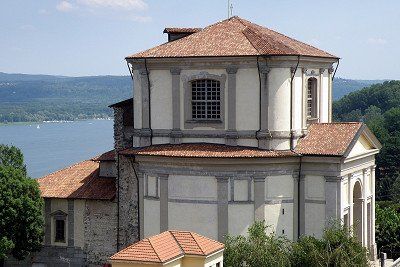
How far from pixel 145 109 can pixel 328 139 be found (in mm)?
6846

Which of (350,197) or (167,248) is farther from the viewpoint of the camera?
(350,197)

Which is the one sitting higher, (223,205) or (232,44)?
(232,44)

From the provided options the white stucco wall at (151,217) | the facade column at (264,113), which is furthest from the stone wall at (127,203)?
the facade column at (264,113)

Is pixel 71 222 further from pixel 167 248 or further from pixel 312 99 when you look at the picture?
pixel 167 248

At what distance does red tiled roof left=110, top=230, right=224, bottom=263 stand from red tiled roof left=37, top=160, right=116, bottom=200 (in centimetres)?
973

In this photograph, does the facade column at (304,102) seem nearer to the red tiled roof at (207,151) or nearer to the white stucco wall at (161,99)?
the red tiled roof at (207,151)

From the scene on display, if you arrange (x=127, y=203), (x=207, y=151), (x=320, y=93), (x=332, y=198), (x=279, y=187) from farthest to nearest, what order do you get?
1. (x=320, y=93)
2. (x=127, y=203)
3. (x=279, y=187)
4. (x=207, y=151)
5. (x=332, y=198)

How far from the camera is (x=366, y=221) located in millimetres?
33875

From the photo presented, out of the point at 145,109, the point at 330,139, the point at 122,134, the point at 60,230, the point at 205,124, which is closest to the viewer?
the point at 330,139

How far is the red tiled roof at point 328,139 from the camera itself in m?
30.0

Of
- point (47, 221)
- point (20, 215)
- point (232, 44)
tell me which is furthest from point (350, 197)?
point (20, 215)

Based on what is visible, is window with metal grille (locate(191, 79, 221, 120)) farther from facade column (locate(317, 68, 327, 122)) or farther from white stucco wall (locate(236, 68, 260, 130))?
facade column (locate(317, 68, 327, 122))

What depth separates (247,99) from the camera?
30.4 m

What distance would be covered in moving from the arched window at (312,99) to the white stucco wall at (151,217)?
689 centimetres
